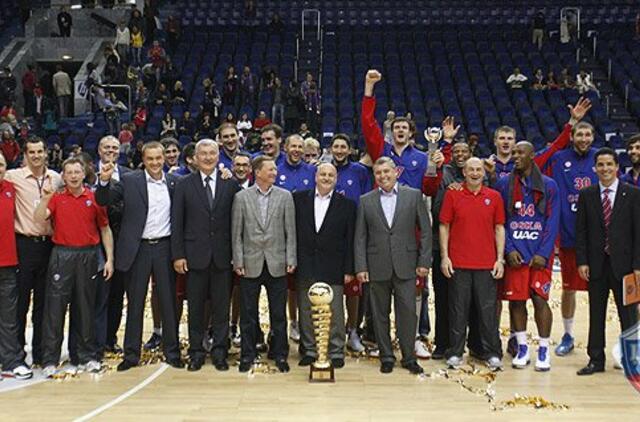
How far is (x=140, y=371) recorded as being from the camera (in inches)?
254

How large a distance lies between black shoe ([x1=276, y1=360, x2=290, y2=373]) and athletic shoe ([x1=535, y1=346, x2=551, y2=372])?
1.91 meters

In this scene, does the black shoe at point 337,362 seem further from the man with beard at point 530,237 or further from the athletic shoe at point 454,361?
the man with beard at point 530,237

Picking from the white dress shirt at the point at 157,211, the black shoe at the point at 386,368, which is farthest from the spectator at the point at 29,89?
the black shoe at the point at 386,368

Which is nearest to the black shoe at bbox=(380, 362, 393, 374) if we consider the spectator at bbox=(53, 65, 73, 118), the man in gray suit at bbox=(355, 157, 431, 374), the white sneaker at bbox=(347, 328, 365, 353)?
the man in gray suit at bbox=(355, 157, 431, 374)

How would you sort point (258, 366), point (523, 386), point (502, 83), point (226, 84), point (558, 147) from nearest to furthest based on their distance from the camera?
1. point (523, 386)
2. point (258, 366)
3. point (558, 147)
4. point (226, 84)
5. point (502, 83)

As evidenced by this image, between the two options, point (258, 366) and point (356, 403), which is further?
point (258, 366)

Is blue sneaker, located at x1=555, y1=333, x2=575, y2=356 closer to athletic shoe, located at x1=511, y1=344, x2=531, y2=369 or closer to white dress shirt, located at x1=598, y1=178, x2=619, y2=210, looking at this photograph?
athletic shoe, located at x1=511, y1=344, x2=531, y2=369

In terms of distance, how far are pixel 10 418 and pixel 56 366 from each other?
111cm

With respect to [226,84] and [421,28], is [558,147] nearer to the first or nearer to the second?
[226,84]

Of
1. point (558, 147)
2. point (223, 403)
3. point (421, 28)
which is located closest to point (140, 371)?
point (223, 403)

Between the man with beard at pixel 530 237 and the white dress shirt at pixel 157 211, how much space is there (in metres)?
2.61

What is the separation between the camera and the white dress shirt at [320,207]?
6.53m

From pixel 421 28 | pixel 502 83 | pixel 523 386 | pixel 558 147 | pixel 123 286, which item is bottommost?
pixel 523 386

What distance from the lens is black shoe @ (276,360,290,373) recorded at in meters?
6.48
